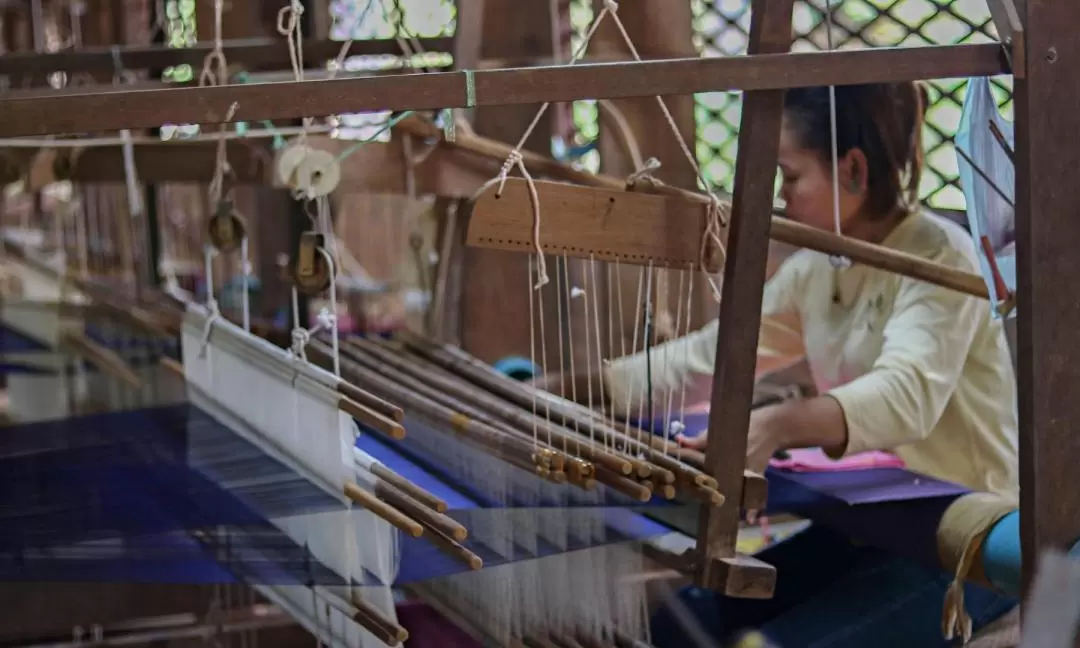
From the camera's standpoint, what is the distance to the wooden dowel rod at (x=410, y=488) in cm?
136

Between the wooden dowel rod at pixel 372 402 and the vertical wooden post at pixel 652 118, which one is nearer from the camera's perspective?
the wooden dowel rod at pixel 372 402

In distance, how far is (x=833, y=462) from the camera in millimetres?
1870

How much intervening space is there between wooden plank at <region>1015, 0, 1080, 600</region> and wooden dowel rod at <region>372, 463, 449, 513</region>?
2.15 feet

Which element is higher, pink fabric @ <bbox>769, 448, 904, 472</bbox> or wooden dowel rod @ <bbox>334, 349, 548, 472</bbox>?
wooden dowel rod @ <bbox>334, 349, 548, 472</bbox>

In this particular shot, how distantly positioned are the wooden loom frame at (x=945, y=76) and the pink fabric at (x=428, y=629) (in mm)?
687

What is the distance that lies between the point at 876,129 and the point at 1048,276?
2.27ft

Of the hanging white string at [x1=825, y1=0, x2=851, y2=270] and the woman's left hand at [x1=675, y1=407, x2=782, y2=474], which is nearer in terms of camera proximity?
the woman's left hand at [x1=675, y1=407, x2=782, y2=474]

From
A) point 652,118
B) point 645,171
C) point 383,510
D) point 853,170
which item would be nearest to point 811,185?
point 853,170

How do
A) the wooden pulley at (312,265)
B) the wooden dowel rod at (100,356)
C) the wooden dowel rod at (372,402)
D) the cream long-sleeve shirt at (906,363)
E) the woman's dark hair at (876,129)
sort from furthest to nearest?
the wooden dowel rod at (100,356) → the woman's dark hair at (876,129) → the cream long-sleeve shirt at (906,363) → the wooden pulley at (312,265) → the wooden dowel rod at (372,402)

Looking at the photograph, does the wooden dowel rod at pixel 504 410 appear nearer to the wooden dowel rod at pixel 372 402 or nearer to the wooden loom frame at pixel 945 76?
the wooden dowel rod at pixel 372 402

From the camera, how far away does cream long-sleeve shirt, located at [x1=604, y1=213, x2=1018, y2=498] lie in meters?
1.74

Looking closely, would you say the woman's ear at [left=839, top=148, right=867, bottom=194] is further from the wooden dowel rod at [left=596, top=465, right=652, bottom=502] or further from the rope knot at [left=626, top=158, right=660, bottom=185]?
the wooden dowel rod at [left=596, top=465, right=652, bottom=502]

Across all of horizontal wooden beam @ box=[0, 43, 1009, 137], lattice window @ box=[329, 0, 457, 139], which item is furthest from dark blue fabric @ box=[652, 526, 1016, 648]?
lattice window @ box=[329, 0, 457, 139]

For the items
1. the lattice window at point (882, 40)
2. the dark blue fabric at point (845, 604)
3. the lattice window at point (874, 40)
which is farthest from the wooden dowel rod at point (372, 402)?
the lattice window at point (882, 40)
